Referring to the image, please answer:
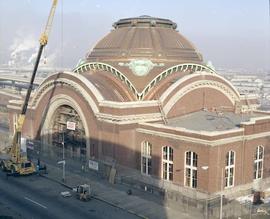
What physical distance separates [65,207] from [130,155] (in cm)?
1141

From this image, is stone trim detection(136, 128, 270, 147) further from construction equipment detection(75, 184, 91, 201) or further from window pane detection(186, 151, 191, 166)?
construction equipment detection(75, 184, 91, 201)

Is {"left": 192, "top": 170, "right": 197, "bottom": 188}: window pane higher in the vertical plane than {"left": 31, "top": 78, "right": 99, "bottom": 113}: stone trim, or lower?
lower

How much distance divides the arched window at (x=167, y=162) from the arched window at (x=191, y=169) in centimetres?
235

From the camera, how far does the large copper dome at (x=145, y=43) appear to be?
191ft

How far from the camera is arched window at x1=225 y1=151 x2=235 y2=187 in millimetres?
42250

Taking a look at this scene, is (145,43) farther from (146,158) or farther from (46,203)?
(46,203)

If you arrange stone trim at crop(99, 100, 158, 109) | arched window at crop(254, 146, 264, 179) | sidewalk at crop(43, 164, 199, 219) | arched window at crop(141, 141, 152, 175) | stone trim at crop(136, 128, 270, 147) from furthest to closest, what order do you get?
stone trim at crop(99, 100, 158, 109)
arched window at crop(141, 141, 152, 175)
arched window at crop(254, 146, 264, 179)
stone trim at crop(136, 128, 270, 147)
sidewalk at crop(43, 164, 199, 219)

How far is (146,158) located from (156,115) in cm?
576

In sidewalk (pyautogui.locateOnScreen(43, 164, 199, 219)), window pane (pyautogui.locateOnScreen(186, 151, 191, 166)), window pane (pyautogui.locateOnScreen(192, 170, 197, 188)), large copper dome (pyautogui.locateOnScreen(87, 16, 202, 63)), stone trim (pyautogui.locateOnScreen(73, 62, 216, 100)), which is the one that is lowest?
sidewalk (pyautogui.locateOnScreen(43, 164, 199, 219))

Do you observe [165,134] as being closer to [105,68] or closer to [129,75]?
[129,75]

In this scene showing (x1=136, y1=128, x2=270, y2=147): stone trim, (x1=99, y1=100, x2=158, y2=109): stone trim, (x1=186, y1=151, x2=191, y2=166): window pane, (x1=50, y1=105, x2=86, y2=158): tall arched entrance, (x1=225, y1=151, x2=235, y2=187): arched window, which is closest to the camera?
(x1=136, y1=128, x2=270, y2=147): stone trim

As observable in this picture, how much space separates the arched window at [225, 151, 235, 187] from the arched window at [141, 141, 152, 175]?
29.1 feet

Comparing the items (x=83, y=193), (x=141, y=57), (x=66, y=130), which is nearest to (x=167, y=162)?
(x=83, y=193)

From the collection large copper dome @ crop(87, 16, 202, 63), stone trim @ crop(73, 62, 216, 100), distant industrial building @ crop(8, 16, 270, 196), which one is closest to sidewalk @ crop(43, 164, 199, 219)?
distant industrial building @ crop(8, 16, 270, 196)
